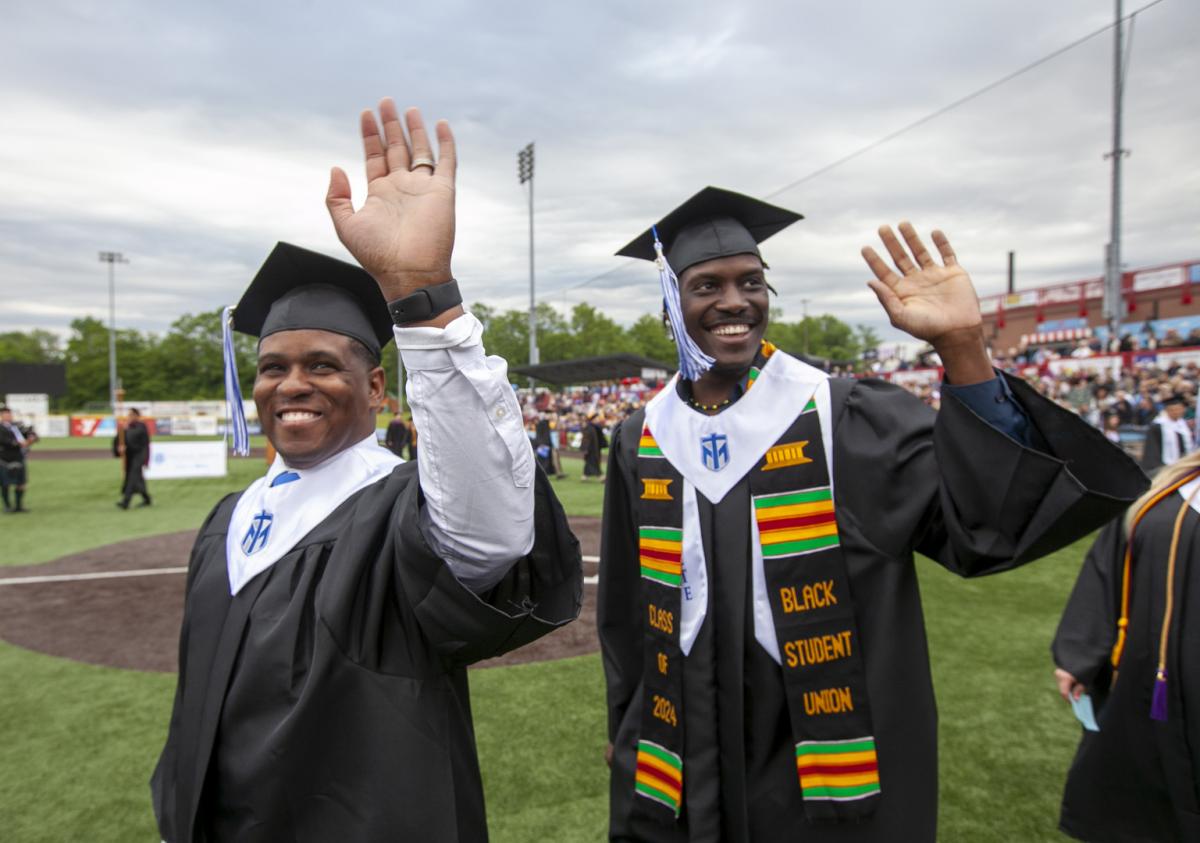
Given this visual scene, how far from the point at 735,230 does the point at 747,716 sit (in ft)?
4.81

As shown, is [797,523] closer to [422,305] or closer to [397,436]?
[422,305]

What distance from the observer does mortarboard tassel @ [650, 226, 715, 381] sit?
228 cm

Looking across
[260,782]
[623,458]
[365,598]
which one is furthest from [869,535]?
[260,782]

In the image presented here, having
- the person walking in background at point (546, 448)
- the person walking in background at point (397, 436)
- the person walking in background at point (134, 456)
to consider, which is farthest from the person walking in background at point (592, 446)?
the person walking in background at point (134, 456)

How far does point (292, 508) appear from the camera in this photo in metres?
1.75

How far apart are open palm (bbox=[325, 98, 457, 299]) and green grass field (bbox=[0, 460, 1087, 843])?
2.75m

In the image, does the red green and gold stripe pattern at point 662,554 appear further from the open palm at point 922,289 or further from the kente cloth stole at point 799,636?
the open palm at point 922,289

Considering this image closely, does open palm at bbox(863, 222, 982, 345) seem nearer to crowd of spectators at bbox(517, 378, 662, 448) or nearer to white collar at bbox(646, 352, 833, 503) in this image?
white collar at bbox(646, 352, 833, 503)

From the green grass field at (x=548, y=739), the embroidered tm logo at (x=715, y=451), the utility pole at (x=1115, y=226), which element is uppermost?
the utility pole at (x=1115, y=226)

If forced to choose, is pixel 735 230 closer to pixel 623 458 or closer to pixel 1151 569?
pixel 623 458

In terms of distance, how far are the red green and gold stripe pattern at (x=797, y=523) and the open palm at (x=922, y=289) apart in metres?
0.55

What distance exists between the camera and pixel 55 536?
32.9ft

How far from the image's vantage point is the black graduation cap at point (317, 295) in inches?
73.6

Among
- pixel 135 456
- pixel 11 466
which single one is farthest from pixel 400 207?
pixel 11 466
